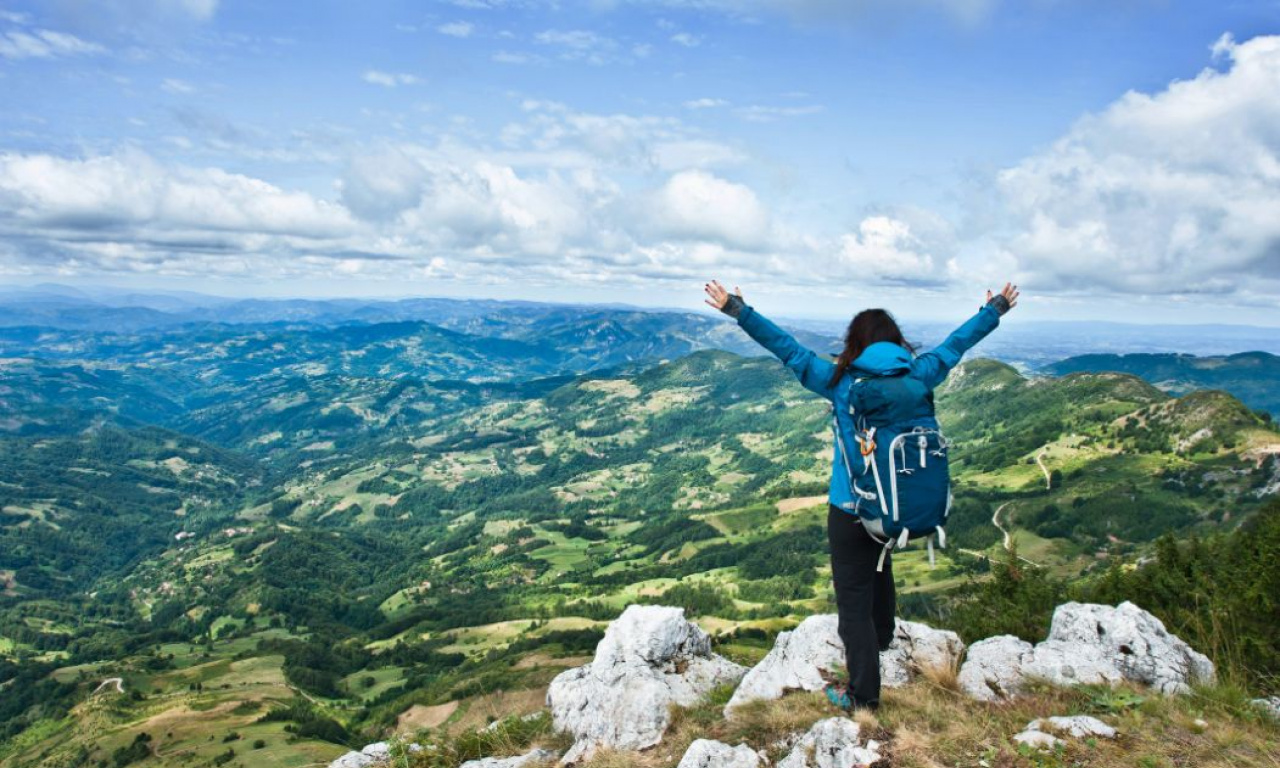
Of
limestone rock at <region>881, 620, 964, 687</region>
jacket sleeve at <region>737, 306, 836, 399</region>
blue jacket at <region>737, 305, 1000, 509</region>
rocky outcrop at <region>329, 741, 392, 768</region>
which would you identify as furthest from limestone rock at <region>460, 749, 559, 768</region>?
jacket sleeve at <region>737, 306, 836, 399</region>

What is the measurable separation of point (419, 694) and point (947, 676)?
6729 inches

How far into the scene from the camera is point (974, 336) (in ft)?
34.1

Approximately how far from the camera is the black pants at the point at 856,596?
370 inches

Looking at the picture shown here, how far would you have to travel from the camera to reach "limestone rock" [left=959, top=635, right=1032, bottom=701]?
11.4m

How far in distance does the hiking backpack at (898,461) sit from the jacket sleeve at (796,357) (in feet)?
1.75

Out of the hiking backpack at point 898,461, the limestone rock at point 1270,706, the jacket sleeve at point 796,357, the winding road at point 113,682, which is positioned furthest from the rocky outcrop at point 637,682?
the winding road at point 113,682

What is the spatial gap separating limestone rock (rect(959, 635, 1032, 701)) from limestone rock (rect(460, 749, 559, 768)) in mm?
8123

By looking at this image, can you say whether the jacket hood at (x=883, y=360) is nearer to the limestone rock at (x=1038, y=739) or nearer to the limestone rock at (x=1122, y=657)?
the limestone rock at (x=1038, y=739)

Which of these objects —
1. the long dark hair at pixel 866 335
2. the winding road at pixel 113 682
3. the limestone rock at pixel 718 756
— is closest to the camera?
the long dark hair at pixel 866 335

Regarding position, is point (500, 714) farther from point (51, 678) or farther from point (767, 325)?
point (51, 678)

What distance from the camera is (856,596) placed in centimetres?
959

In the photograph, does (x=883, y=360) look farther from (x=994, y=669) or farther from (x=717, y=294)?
(x=994, y=669)

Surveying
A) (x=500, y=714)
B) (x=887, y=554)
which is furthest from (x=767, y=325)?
(x=500, y=714)

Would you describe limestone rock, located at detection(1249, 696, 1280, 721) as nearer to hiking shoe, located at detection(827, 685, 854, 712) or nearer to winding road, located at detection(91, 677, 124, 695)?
hiking shoe, located at detection(827, 685, 854, 712)
